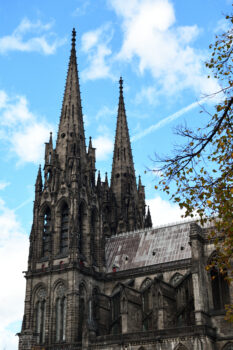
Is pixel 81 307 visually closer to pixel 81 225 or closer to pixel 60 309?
pixel 60 309

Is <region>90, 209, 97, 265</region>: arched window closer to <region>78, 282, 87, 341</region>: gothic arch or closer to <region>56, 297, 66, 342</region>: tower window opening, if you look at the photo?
<region>78, 282, 87, 341</region>: gothic arch

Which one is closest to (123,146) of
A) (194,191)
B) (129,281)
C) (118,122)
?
(118,122)

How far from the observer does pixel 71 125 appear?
51281mm

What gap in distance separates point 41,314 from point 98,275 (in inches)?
250

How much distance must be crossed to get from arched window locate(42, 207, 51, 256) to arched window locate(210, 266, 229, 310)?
16.6 meters

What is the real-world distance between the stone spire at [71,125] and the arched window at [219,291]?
20383 mm

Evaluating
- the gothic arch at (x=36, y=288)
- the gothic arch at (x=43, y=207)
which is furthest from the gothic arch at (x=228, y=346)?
the gothic arch at (x=43, y=207)

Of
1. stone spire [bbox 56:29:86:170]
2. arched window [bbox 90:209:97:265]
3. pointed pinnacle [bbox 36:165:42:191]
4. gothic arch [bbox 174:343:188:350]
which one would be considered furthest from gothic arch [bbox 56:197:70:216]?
gothic arch [bbox 174:343:188:350]

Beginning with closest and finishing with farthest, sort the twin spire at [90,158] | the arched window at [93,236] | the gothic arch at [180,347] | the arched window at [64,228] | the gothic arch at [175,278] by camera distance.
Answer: the gothic arch at [180,347] < the gothic arch at [175,278] < the arched window at [64,228] < the arched window at [93,236] < the twin spire at [90,158]

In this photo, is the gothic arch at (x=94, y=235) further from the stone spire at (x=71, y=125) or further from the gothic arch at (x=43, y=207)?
the stone spire at (x=71, y=125)

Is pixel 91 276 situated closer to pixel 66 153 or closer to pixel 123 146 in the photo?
pixel 66 153

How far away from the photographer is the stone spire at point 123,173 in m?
58.0

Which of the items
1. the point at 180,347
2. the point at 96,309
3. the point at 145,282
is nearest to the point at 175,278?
the point at 145,282

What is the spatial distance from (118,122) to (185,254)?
82.1ft
